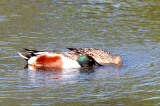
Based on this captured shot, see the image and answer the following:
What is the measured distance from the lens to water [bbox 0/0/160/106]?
7.78 metres

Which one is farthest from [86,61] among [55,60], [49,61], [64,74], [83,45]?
[83,45]

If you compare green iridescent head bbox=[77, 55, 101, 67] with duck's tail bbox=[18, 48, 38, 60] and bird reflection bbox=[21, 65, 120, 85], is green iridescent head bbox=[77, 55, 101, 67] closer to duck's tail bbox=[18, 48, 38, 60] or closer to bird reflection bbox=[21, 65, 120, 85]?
bird reflection bbox=[21, 65, 120, 85]

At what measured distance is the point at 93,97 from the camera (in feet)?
25.0

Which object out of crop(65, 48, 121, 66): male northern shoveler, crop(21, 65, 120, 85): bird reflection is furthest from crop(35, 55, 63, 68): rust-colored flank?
crop(65, 48, 121, 66): male northern shoveler

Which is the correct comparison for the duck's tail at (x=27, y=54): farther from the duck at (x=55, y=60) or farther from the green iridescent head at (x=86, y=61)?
the green iridescent head at (x=86, y=61)

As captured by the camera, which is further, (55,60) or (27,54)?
(27,54)

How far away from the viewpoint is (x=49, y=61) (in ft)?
35.7

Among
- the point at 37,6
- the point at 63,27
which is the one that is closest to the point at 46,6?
the point at 37,6

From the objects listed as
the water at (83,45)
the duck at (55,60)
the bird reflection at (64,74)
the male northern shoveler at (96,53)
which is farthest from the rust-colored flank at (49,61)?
the male northern shoveler at (96,53)

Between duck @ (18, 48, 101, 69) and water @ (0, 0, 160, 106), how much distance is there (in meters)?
0.37

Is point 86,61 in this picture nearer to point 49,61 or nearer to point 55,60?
point 55,60

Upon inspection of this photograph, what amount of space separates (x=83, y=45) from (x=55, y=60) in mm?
1944

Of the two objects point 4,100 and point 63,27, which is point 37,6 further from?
point 4,100

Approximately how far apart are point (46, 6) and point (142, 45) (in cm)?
598
